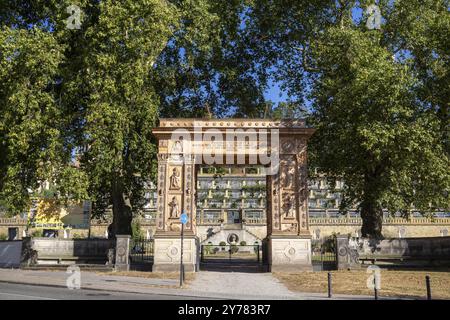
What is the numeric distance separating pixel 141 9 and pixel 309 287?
58.9 feet

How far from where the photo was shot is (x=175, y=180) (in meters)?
24.0

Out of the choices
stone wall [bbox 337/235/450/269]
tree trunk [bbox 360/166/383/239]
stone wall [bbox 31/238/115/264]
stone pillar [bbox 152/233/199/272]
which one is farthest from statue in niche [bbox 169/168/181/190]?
tree trunk [bbox 360/166/383/239]

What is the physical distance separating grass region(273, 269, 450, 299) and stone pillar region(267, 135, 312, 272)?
1021mm

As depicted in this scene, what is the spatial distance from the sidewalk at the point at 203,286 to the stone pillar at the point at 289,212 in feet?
6.42

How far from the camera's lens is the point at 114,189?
28250mm

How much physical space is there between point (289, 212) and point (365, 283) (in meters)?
6.48

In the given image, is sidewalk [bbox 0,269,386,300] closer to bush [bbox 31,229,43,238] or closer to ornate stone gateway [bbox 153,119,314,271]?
ornate stone gateway [bbox 153,119,314,271]

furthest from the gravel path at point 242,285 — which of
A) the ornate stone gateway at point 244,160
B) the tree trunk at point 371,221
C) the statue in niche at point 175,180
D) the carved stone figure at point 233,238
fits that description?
the carved stone figure at point 233,238

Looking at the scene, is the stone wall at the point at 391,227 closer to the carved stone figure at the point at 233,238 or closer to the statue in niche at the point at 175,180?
the carved stone figure at the point at 233,238

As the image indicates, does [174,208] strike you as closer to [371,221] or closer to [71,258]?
[71,258]

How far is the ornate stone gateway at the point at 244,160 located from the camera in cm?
2358

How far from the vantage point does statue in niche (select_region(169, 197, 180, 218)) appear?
929 inches

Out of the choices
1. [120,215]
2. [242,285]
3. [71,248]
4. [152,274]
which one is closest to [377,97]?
[242,285]
